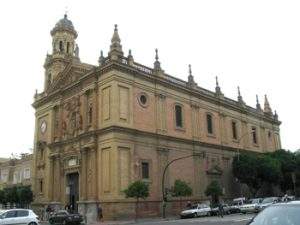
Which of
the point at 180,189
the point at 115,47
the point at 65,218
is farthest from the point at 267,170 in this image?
the point at 65,218

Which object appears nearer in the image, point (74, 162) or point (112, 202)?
point (112, 202)

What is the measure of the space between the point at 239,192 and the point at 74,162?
865 inches

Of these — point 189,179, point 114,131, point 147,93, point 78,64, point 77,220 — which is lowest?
point 77,220

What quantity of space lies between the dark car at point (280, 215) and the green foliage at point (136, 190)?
28726 mm

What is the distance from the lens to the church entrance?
141 feet

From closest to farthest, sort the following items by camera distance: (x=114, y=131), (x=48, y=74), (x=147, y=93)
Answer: (x=114, y=131)
(x=147, y=93)
(x=48, y=74)

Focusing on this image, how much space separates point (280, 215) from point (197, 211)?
32695 millimetres

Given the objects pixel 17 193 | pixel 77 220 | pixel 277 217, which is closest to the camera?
pixel 277 217

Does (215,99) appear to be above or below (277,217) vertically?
above

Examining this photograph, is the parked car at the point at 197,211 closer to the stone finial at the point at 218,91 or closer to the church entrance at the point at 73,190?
the church entrance at the point at 73,190

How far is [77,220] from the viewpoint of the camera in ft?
116

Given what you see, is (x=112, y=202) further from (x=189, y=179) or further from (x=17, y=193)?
(x=17, y=193)

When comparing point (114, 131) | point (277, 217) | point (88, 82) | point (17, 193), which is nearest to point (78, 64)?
point (88, 82)

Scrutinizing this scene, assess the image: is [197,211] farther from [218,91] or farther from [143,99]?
[218,91]
